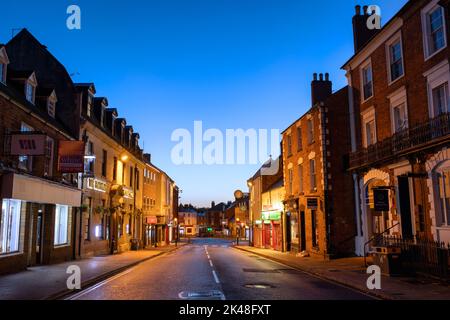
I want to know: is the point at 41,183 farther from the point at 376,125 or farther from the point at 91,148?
the point at 376,125

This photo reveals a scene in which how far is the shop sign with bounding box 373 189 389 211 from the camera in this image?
17.9m

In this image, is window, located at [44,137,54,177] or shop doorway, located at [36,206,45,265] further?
shop doorway, located at [36,206,45,265]

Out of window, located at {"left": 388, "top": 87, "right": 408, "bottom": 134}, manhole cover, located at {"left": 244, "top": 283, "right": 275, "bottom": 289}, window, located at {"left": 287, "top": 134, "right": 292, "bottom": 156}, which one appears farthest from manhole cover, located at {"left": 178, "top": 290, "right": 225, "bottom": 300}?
window, located at {"left": 287, "top": 134, "right": 292, "bottom": 156}

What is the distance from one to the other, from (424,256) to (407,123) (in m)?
5.77

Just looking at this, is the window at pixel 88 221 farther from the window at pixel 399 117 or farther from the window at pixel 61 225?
the window at pixel 399 117

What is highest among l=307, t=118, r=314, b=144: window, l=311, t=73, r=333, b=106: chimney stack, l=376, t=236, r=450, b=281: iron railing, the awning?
l=311, t=73, r=333, b=106: chimney stack

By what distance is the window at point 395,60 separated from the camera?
63.4 feet

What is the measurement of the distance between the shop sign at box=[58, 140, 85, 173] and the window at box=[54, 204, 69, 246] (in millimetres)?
3663

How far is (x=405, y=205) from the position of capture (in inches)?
720

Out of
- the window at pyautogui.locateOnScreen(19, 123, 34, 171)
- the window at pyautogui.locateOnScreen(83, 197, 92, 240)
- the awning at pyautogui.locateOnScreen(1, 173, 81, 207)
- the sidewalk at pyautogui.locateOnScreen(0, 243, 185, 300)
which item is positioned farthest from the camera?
the window at pyautogui.locateOnScreen(83, 197, 92, 240)

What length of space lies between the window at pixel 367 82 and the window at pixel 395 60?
7.47 ft

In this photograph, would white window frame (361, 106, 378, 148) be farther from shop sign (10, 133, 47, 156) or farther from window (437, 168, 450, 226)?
shop sign (10, 133, 47, 156)

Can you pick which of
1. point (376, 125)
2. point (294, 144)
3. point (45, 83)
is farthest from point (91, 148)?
point (376, 125)

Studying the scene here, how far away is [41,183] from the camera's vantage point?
1905 centimetres
